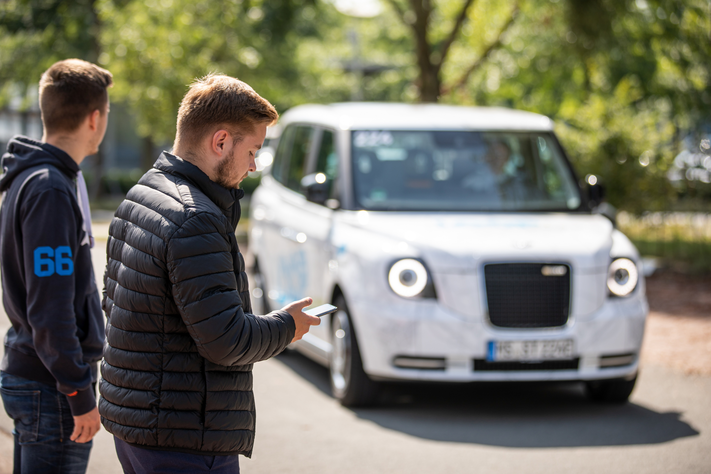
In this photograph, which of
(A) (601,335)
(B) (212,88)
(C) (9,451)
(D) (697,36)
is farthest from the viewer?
(D) (697,36)

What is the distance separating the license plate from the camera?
5.68 metres

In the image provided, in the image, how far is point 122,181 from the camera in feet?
113

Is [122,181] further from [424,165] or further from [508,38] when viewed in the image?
[424,165]

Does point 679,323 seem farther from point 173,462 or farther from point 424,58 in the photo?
point 173,462

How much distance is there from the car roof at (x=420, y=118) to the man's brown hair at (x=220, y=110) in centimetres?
463

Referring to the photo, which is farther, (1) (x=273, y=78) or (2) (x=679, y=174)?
(1) (x=273, y=78)

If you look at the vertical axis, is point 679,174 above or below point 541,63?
below

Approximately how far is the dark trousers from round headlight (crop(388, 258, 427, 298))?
332 centimetres

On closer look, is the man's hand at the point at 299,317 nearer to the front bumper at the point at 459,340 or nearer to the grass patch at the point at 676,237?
the front bumper at the point at 459,340

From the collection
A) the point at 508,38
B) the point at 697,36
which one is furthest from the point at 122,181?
the point at 697,36

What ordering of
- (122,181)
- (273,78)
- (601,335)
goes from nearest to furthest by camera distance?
(601,335) → (273,78) → (122,181)

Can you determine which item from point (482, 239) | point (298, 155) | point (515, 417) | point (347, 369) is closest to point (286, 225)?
point (298, 155)

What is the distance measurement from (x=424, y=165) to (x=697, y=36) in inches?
391

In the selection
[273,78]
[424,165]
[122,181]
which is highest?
[273,78]
